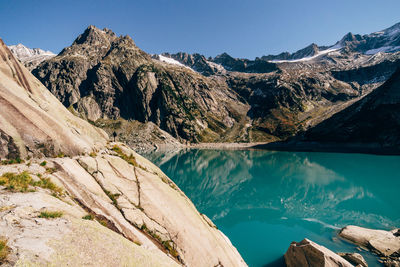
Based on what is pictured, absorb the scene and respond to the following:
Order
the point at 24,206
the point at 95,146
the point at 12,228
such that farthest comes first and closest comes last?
1. the point at 95,146
2. the point at 24,206
3. the point at 12,228

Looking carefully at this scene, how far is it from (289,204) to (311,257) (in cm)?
2601

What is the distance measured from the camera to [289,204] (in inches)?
1623

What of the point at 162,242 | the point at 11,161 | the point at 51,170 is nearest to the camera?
the point at 11,161

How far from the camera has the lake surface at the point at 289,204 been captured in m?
26.7

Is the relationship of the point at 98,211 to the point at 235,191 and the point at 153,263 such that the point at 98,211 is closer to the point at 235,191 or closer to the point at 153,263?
the point at 153,263

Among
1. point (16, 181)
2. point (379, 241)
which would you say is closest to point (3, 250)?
point (16, 181)

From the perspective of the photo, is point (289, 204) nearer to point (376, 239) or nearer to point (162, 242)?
point (376, 239)

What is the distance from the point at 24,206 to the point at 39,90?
1475 centimetres

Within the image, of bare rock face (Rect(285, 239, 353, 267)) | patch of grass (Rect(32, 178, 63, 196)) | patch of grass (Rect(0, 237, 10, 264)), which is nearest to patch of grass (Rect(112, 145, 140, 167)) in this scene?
patch of grass (Rect(32, 178, 63, 196))

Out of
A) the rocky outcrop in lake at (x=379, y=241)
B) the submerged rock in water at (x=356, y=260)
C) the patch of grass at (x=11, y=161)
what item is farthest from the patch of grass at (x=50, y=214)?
the rocky outcrop in lake at (x=379, y=241)

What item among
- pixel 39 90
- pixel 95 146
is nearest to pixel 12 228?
pixel 95 146

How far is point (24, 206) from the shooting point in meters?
6.36

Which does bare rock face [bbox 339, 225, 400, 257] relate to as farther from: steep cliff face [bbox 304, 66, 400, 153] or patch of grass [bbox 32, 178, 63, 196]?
steep cliff face [bbox 304, 66, 400, 153]

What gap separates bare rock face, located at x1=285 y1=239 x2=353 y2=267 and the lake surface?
9.18 ft
